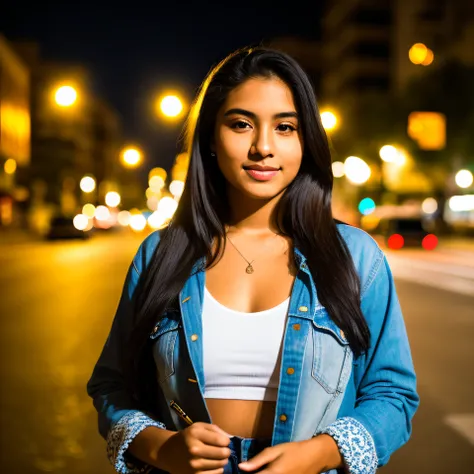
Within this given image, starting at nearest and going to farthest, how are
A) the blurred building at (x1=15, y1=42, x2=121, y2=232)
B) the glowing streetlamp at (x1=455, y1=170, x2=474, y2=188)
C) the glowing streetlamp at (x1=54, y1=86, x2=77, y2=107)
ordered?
the glowing streetlamp at (x1=54, y1=86, x2=77, y2=107) < the glowing streetlamp at (x1=455, y1=170, x2=474, y2=188) < the blurred building at (x1=15, y1=42, x2=121, y2=232)

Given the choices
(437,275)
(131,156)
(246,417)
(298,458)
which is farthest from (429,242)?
(298,458)

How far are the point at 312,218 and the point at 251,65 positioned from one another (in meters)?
0.47

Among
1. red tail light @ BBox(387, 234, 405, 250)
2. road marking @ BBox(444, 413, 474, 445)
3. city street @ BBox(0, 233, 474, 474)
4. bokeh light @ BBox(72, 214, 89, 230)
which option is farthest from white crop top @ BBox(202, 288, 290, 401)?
bokeh light @ BBox(72, 214, 89, 230)

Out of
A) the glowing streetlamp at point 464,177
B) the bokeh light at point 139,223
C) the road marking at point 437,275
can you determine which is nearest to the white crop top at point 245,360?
the road marking at point 437,275

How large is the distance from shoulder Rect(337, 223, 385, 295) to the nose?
32cm

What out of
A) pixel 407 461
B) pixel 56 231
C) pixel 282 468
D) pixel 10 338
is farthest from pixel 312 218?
pixel 56 231

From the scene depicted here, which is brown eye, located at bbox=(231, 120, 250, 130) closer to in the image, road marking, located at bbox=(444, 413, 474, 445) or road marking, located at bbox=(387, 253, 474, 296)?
road marking, located at bbox=(444, 413, 474, 445)

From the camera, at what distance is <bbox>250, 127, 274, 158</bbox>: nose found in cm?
208

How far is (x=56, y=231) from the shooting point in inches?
1871

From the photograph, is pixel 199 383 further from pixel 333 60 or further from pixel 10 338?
pixel 333 60

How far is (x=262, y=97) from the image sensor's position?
2.14 meters

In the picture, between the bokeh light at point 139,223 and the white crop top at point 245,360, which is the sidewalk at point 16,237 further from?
the white crop top at point 245,360

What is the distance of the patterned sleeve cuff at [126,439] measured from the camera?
202 cm

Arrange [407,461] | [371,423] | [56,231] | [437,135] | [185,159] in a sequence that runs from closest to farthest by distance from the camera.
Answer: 1. [371,423]
2. [185,159]
3. [407,461]
4. [437,135]
5. [56,231]
